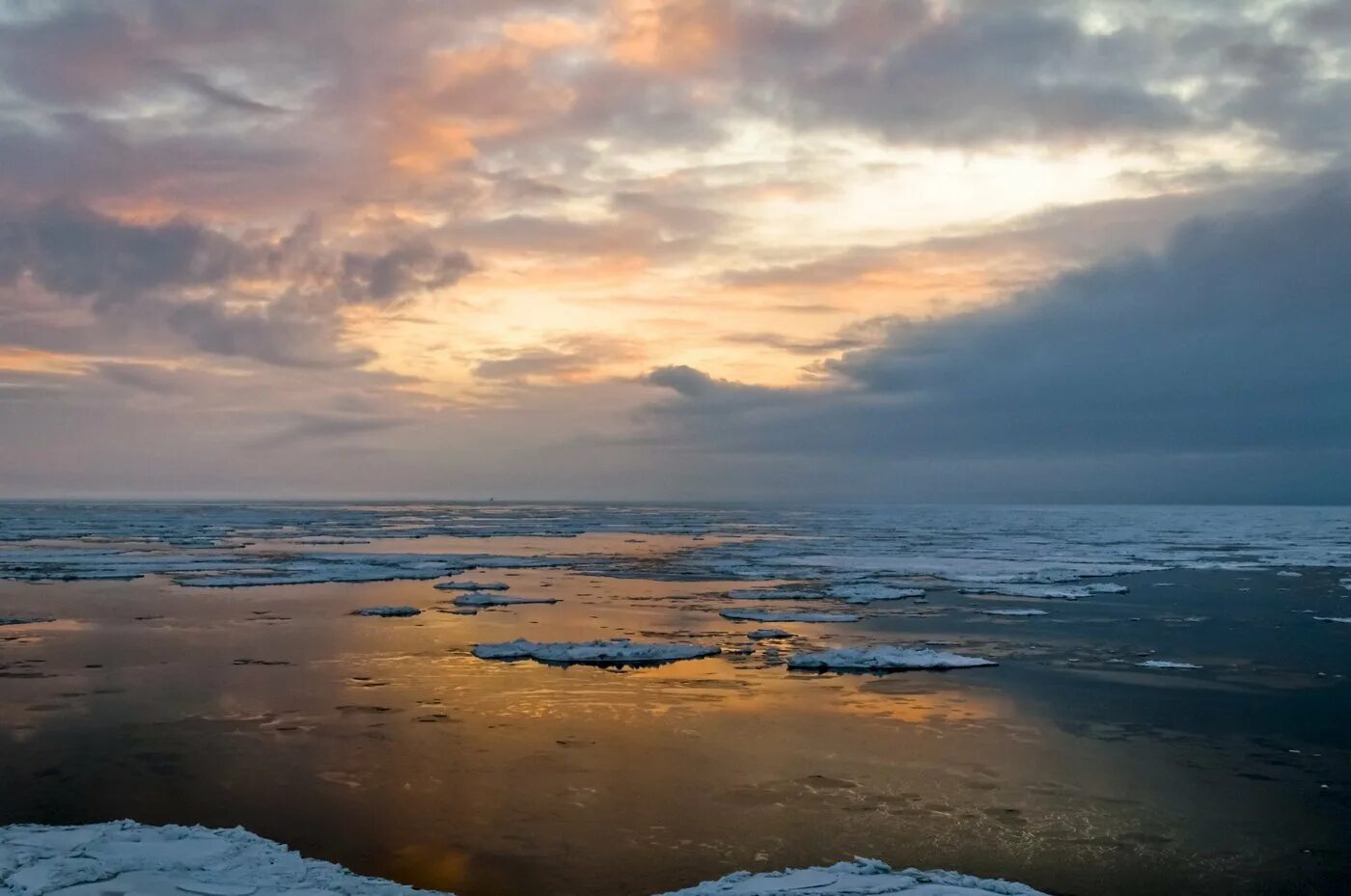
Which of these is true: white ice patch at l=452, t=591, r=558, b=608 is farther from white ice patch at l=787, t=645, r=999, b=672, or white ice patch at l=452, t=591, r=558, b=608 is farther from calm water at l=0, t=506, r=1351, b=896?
white ice patch at l=787, t=645, r=999, b=672

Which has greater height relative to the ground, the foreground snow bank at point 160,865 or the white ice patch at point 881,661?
the foreground snow bank at point 160,865

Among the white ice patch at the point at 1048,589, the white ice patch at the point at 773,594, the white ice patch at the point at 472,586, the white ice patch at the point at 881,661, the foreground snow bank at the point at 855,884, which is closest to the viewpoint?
the foreground snow bank at the point at 855,884

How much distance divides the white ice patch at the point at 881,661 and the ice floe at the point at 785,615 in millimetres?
4200

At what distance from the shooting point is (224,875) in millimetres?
6488

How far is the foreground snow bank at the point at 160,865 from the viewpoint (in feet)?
20.4

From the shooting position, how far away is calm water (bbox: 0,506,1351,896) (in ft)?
23.9

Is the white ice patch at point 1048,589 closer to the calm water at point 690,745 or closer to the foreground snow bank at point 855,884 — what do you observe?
the calm water at point 690,745

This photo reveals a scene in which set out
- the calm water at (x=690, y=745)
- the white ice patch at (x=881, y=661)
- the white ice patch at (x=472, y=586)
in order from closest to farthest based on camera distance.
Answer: the calm water at (x=690, y=745) → the white ice patch at (x=881, y=661) → the white ice patch at (x=472, y=586)

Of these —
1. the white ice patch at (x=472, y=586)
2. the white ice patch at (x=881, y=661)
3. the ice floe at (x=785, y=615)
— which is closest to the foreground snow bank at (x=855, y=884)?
the white ice patch at (x=881, y=661)

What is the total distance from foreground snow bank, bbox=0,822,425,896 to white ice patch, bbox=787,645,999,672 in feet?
28.7

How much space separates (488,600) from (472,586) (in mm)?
3943

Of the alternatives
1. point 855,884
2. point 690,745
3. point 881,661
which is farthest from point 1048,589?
point 855,884

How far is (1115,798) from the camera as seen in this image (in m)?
8.47

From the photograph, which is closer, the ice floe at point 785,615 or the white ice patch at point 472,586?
the ice floe at point 785,615
